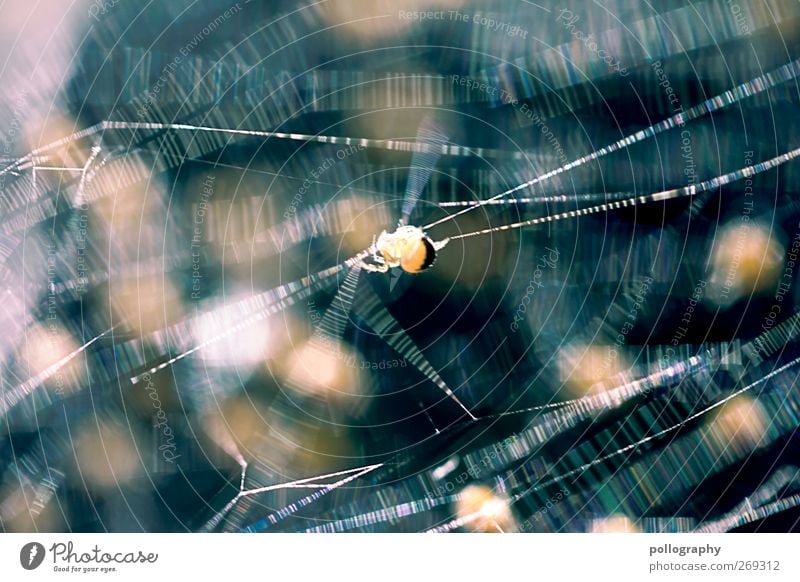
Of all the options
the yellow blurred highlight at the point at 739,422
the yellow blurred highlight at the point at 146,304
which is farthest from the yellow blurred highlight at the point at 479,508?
the yellow blurred highlight at the point at 146,304

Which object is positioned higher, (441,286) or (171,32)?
(171,32)

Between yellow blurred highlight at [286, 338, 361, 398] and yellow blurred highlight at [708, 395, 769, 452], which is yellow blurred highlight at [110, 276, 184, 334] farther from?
yellow blurred highlight at [708, 395, 769, 452]

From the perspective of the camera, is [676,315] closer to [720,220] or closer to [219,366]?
[720,220]

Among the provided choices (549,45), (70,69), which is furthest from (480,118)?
(70,69)

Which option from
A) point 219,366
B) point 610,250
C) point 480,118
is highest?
point 480,118

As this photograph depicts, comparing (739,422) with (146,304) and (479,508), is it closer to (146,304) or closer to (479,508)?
(479,508)

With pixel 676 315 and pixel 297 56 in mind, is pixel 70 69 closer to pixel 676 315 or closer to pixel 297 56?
pixel 297 56
